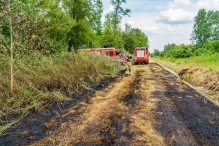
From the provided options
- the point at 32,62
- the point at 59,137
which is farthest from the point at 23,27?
the point at 59,137

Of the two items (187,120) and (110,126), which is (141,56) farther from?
(110,126)

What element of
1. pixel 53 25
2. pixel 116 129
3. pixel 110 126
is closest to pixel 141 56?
pixel 53 25

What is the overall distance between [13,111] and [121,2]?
128 feet

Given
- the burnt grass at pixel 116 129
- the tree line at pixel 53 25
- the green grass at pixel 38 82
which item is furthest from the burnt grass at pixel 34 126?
the tree line at pixel 53 25

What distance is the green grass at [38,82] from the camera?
19.7ft

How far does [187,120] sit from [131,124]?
1487 mm

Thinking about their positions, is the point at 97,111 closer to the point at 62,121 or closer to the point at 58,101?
the point at 62,121

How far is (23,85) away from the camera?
22.2ft

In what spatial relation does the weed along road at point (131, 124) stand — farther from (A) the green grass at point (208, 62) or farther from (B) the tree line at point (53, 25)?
(A) the green grass at point (208, 62)

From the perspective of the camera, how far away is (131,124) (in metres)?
4.89

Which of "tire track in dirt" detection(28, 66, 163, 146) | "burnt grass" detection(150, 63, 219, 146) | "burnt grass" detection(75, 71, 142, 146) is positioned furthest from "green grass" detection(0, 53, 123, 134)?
"burnt grass" detection(150, 63, 219, 146)

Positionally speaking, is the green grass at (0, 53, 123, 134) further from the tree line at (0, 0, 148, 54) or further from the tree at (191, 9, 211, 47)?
the tree at (191, 9, 211, 47)

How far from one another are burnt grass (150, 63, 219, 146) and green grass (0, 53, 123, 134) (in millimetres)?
3372

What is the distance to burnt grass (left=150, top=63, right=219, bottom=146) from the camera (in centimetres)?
416
